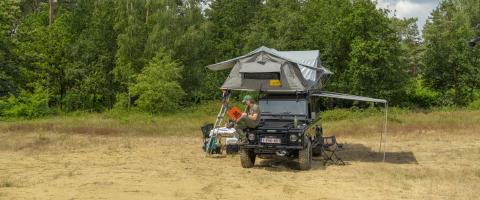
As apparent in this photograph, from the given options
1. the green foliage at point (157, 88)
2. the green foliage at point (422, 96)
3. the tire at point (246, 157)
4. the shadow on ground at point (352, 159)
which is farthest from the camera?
the green foliage at point (422, 96)

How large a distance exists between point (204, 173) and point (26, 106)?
21305 mm

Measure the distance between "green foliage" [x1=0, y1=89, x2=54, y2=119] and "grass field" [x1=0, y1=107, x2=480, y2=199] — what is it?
6787 millimetres

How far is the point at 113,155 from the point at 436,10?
47856mm

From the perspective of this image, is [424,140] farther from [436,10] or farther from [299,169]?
→ [436,10]

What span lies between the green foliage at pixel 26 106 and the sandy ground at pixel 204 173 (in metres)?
11.5

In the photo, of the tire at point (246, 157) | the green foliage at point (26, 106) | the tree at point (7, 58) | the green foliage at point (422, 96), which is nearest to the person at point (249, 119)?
the tire at point (246, 157)

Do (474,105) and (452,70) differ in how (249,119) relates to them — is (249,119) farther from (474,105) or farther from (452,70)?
(452,70)

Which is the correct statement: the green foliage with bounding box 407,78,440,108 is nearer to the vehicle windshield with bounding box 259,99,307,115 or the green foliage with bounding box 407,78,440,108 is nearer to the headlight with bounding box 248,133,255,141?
the vehicle windshield with bounding box 259,99,307,115

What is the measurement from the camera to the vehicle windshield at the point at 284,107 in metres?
13.0

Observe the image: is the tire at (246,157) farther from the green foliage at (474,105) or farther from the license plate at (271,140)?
the green foliage at (474,105)

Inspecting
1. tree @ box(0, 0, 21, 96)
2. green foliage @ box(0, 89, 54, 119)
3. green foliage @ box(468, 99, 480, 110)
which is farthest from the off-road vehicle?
green foliage @ box(468, 99, 480, 110)

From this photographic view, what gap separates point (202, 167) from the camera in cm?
1209

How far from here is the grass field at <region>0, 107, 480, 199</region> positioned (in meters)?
9.05

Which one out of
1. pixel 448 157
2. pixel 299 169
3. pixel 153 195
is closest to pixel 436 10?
pixel 448 157
